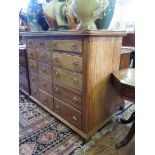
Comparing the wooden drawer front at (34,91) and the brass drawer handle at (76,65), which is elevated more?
the brass drawer handle at (76,65)

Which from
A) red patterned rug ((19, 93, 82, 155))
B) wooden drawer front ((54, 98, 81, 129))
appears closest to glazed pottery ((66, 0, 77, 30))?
wooden drawer front ((54, 98, 81, 129))

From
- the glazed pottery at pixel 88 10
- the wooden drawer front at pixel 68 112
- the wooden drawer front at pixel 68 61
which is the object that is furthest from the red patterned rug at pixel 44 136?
the glazed pottery at pixel 88 10

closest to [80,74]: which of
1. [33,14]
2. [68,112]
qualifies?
[68,112]

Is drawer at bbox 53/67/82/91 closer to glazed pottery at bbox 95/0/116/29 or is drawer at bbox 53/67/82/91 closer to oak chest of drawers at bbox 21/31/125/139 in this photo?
oak chest of drawers at bbox 21/31/125/139

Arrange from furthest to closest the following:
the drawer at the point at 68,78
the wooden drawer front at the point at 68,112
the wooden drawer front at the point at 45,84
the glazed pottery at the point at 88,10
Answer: the wooden drawer front at the point at 45,84 → the wooden drawer front at the point at 68,112 → the drawer at the point at 68,78 → the glazed pottery at the point at 88,10

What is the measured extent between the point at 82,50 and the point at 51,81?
0.63 metres

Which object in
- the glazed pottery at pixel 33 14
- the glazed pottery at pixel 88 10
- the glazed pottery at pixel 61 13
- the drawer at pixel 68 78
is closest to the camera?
the glazed pottery at pixel 88 10

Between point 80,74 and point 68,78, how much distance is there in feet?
0.60

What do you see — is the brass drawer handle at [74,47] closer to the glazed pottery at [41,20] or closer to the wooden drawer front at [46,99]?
the wooden drawer front at [46,99]

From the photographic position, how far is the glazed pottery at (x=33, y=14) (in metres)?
1.93

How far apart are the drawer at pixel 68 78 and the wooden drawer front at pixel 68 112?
0.23 m

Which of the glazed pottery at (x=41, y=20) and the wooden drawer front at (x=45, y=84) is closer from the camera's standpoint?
the wooden drawer front at (x=45, y=84)
